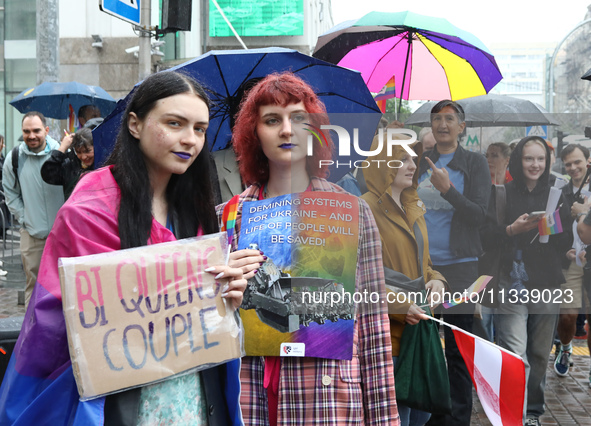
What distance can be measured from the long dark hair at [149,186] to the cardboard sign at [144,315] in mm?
100

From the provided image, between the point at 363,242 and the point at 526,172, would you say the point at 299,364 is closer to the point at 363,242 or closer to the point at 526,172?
the point at 363,242

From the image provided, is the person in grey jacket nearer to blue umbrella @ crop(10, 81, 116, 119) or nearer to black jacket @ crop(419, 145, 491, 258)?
blue umbrella @ crop(10, 81, 116, 119)

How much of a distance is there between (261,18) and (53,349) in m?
25.3

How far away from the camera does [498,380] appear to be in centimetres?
292

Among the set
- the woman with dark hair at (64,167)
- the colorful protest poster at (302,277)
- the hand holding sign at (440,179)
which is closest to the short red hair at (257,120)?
the colorful protest poster at (302,277)

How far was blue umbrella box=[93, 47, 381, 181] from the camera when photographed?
3646 millimetres

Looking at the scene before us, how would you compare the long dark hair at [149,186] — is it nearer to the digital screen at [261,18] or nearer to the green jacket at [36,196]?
the green jacket at [36,196]

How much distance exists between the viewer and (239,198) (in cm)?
268

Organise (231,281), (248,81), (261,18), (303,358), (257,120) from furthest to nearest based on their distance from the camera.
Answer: (261,18)
(248,81)
(257,120)
(303,358)
(231,281)

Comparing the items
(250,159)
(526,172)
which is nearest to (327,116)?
(250,159)

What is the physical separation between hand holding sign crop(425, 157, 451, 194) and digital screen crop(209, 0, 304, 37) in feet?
76.7

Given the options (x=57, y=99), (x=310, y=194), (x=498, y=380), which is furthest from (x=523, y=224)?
(x=57, y=99)

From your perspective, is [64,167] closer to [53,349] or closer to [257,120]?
[257,120]

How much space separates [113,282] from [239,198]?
927 mm
